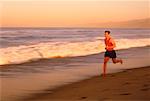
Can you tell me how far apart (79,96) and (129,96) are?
114 cm

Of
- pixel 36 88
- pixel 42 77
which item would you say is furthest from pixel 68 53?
pixel 36 88

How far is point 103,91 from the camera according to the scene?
7.99 m

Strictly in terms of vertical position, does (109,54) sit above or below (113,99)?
above

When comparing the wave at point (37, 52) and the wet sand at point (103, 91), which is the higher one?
the wave at point (37, 52)

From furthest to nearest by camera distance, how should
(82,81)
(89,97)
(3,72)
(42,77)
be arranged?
(3,72)
(42,77)
(82,81)
(89,97)

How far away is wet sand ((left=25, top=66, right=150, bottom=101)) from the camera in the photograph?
23.7ft

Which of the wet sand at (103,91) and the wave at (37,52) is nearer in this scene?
the wet sand at (103,91)

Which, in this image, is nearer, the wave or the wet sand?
the wet sand

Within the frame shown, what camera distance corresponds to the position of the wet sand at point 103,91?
7238 mm

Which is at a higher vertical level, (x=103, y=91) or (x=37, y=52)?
(x=37, y=52)

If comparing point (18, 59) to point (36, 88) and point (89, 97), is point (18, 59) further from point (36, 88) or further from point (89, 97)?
point (89, 97)

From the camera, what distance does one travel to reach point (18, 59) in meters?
16.6

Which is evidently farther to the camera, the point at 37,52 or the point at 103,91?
the point at 37,52

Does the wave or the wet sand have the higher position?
the wave
